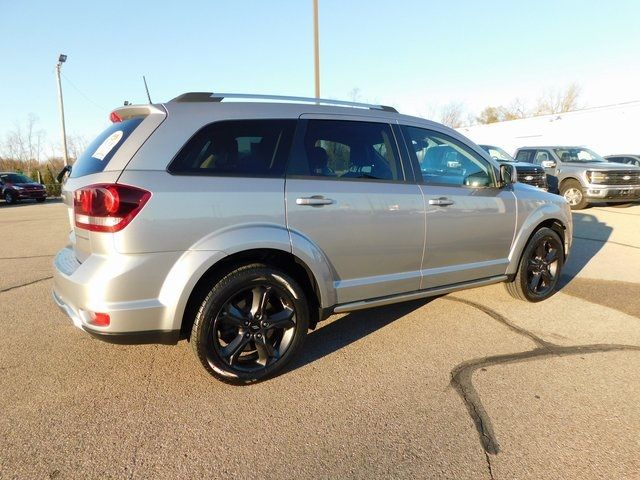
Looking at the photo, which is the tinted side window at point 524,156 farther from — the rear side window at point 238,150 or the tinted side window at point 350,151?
the rear side window at point 238,150

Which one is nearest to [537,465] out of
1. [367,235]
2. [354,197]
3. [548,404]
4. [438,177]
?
[548,404]

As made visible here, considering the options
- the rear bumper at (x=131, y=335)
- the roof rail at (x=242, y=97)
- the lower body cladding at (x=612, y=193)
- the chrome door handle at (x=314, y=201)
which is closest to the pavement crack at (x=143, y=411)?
the rear bumper at (x=131, y=335)

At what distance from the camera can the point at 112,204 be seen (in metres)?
2.36

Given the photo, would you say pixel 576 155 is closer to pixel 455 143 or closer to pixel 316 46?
pixel 316 46

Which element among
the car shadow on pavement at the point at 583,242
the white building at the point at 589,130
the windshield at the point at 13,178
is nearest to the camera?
the car shadow on pavement at the point at 583,242

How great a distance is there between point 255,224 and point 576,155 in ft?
48.1

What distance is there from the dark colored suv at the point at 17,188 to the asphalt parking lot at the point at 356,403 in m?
22.7

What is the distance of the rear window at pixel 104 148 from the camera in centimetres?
259

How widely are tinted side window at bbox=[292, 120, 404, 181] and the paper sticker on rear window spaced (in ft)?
3.88

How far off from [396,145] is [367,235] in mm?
870

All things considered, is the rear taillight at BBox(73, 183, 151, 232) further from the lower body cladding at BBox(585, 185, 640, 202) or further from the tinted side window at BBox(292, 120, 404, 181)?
the lower body cladding at BBox(585, 185, 640, 202)

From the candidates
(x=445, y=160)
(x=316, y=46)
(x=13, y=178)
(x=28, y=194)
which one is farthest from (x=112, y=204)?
(x=13, y=178)

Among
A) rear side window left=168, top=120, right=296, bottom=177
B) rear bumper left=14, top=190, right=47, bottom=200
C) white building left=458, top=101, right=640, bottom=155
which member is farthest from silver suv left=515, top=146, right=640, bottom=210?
rear bumper left=14, top=190, right=47, bottom=200

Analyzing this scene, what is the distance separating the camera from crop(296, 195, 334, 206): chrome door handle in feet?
9.32
